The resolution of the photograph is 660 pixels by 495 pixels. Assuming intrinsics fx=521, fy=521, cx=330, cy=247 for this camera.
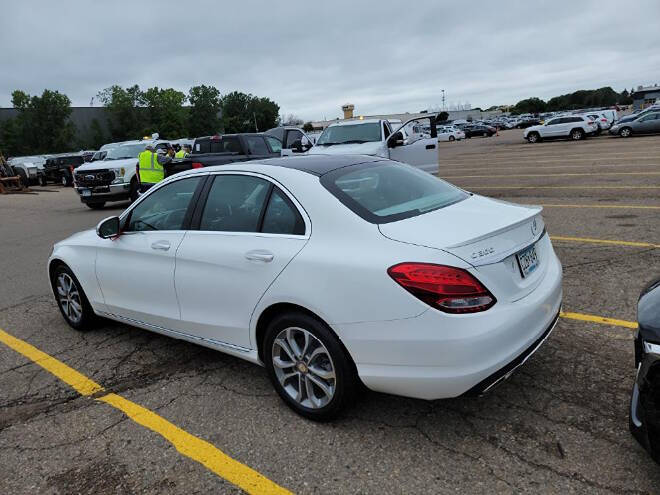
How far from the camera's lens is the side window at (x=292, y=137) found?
17.2m

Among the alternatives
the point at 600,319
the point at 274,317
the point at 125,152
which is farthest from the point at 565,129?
the point at 274,317

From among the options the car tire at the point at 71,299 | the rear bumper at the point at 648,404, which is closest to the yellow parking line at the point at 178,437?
the car tire at the point at 71,299

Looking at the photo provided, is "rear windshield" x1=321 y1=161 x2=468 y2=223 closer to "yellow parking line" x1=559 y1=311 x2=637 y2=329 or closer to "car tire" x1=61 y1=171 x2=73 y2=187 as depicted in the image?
"yellow parking line" x1=559 y1=311 x2=637 y2=329

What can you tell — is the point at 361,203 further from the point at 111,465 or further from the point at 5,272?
the point at 5,272

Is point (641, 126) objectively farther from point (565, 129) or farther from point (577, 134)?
point (565, 129)

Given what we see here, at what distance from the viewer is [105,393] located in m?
3.80

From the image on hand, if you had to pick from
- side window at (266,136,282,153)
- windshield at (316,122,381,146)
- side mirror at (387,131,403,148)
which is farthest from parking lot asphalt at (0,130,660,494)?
side window at (266,136,282,153)

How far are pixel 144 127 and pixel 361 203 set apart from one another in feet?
253

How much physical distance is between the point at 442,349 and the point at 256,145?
10.9 metres

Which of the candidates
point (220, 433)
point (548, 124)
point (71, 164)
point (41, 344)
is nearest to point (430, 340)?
point (220, 433)

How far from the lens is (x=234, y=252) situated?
3.40 meters

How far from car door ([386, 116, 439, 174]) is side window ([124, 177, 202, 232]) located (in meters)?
8.17

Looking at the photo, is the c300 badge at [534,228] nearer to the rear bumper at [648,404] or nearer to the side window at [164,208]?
the rear bumper at [648,404]

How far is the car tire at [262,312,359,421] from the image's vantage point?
293 cm
